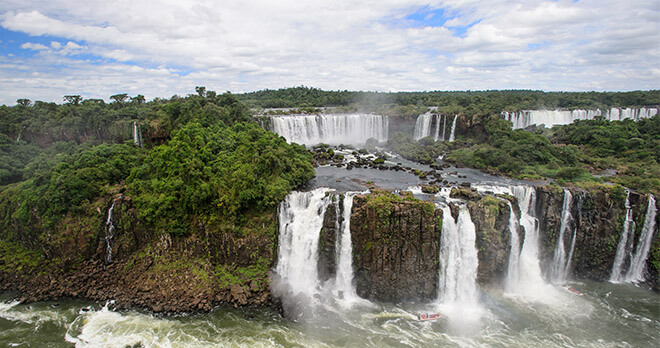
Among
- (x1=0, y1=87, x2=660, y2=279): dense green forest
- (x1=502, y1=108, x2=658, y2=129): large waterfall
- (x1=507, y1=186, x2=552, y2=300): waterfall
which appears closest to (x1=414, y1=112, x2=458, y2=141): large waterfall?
(x1=0, y1=87, x2=660, y2=279): dense green forest

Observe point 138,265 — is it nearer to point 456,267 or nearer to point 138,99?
point 456,267

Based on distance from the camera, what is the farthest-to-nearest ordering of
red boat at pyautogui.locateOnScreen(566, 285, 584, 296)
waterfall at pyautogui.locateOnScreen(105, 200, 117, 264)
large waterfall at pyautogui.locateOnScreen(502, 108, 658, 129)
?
large waterfall at pyautogui.locateOnScreen(502, 108, 658, 129) < waterfall at pyautogui.locateOnScreen(105, 200, 117, 264) < red boat at pyautogui.locateOnScreen(566, 285, 584, 296)

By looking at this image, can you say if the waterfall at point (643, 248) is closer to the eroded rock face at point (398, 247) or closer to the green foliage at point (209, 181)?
the eroded rock face at point (398, 247)

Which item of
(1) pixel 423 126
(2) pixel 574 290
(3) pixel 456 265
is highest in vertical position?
(1) pixel 423 126

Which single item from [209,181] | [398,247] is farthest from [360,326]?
[209,181]

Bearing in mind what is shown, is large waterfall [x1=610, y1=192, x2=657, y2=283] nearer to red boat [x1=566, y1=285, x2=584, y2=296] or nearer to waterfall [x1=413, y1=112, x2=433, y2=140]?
red boat [x1=566, y1=285, x2=584, y2=296]

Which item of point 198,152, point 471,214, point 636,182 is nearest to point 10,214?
point 198,152
